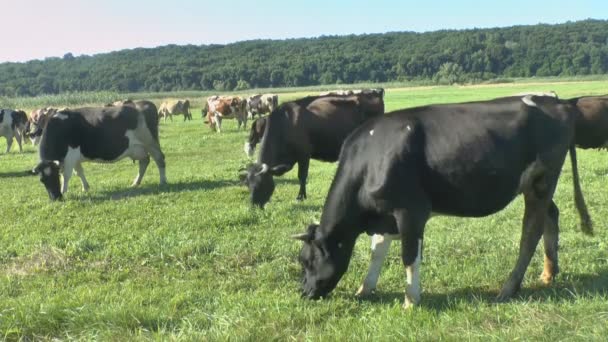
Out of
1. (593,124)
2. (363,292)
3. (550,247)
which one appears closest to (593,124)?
(593,124)

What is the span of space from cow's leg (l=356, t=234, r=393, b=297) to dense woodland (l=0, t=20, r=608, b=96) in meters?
108

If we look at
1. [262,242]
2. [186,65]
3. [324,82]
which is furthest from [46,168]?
[186,65]

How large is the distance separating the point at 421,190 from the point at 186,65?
14319 cm

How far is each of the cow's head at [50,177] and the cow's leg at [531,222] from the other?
10.0m

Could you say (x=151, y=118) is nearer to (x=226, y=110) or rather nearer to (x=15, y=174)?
(x=15, y=174)

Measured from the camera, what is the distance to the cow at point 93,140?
1358cm

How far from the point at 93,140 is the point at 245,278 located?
28.9 ft

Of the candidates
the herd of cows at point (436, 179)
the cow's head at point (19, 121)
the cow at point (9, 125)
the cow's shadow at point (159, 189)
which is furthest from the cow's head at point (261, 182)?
the cow's head at point (19, 121)

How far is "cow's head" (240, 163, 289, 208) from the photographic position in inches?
432

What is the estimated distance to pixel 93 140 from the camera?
46.3ft

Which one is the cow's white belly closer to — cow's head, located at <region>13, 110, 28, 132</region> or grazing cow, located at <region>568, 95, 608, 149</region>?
cow's head, located at <region>13, 110, 28, 132</region>

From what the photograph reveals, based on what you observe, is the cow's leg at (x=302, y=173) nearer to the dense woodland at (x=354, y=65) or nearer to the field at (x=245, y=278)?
the field at (x=245, y=278)

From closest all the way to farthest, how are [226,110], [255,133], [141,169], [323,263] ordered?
[323,263]
[255,133]
[141,169]
[226,110]

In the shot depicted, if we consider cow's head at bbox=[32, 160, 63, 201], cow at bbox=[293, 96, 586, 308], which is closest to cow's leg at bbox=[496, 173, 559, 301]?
cow at bbox=[293, 96, 586, 308]
